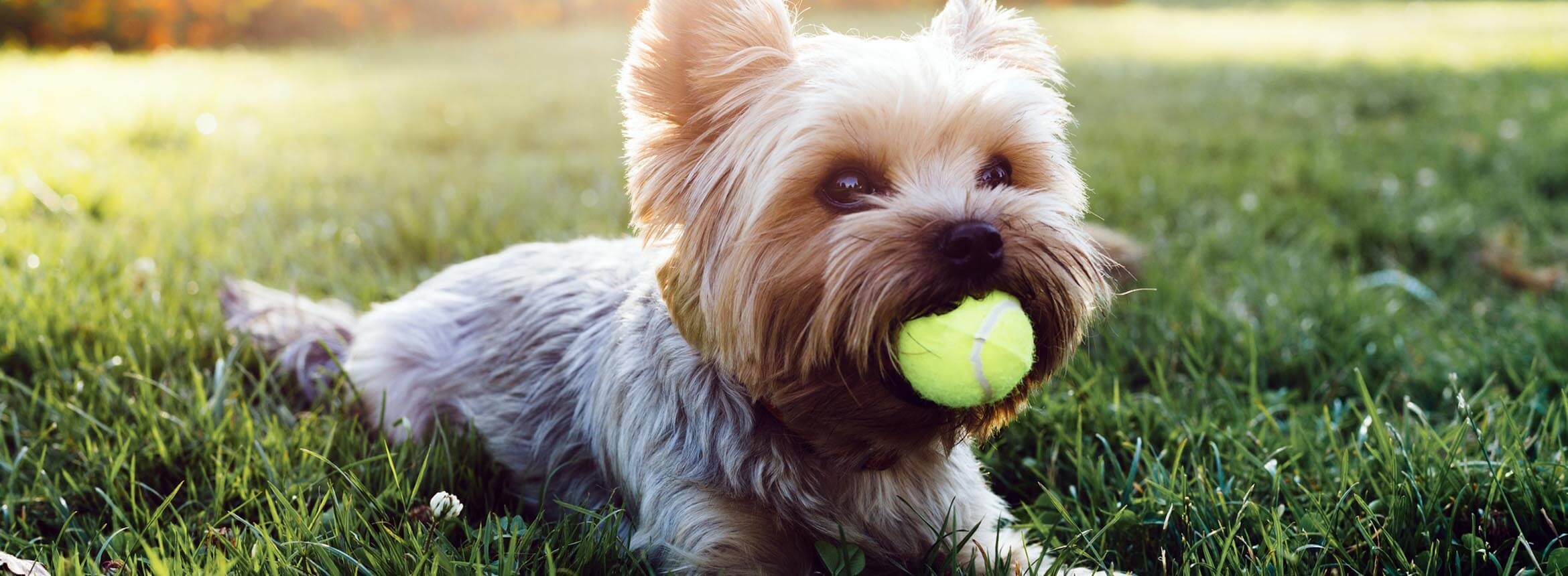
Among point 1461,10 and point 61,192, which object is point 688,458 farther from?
point 1461,10

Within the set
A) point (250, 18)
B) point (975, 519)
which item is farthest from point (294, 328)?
point (250, 18)

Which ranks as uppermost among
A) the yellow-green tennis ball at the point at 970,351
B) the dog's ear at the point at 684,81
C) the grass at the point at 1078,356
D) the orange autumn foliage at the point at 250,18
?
the dog's ear at the point at 684,81

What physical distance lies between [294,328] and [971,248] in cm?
279

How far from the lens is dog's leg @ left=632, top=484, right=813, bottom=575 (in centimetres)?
244

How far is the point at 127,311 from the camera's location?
3.88 metres

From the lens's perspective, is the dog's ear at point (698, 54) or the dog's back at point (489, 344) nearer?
the dog's ear at point (698, 54)

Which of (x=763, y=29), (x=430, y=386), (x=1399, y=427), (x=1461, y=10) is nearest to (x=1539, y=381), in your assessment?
(x=1399, y=427)

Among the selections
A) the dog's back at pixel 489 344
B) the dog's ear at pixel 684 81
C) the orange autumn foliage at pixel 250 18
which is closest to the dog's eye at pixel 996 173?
A: the dog's ear at pixel 684 81

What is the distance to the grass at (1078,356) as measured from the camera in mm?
2559

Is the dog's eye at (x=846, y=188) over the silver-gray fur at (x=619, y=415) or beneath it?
over

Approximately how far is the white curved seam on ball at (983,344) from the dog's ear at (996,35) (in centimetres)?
105

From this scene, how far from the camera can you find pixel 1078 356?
3.84m

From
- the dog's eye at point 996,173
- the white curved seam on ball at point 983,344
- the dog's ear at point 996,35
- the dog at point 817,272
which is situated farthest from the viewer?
the dog's ear at point 996,35

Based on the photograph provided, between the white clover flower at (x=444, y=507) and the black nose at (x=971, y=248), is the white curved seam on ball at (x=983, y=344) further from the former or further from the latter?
the white clover flower at (x=444, y=507)
